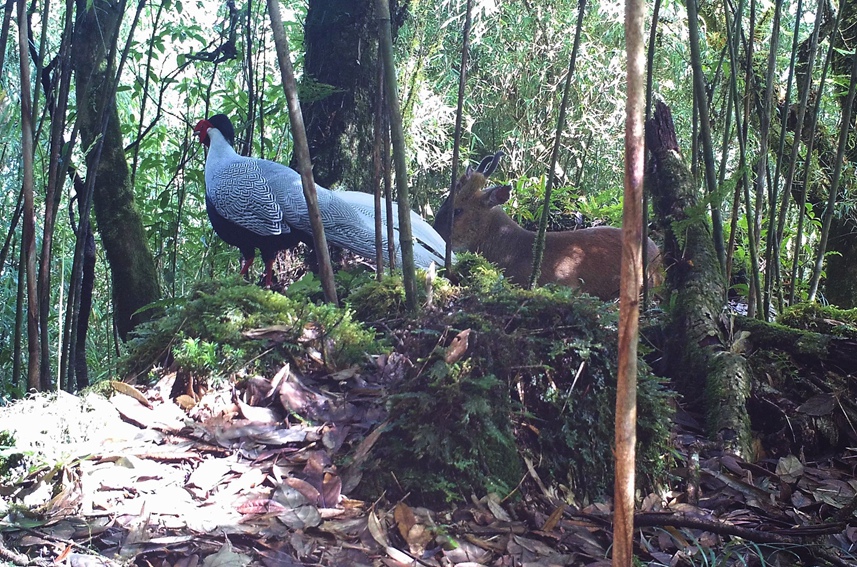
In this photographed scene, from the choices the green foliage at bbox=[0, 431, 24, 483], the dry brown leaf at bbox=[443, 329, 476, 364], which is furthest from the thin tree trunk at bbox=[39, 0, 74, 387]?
the dry brown leaf at bbox=[443, 329, 476, 364]

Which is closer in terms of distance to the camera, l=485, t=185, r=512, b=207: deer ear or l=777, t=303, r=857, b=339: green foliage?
l=777, t=303, r=857, b=339: green foliage

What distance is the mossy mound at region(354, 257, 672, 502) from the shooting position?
1.89 meters

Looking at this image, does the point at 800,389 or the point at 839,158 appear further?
the point at 839,158

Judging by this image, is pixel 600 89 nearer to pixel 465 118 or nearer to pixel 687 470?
pixel 465 118

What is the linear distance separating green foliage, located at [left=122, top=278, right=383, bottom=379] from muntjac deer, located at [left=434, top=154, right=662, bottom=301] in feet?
5.41

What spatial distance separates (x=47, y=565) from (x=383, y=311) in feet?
5.27

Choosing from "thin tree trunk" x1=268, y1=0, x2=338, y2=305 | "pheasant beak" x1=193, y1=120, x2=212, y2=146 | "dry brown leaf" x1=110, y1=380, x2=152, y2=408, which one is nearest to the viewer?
"dry brown leaf" x1=110, y1=380, x2=152, y2=408

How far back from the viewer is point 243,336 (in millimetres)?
2393

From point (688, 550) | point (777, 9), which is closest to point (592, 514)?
point (688, 550)

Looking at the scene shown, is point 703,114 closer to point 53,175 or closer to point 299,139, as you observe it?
point 299,139

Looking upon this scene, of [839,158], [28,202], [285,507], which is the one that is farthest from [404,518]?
[839,158]

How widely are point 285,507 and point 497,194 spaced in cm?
409

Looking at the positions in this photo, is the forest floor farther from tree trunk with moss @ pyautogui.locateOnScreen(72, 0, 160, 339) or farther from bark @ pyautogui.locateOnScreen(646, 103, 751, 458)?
tree trunk with moss @ pyautogui.locateOnScreen(72, 0, 160, 339)

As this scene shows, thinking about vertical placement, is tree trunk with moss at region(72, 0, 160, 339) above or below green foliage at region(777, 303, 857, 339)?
above
